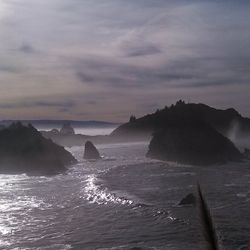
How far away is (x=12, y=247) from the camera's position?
4172 cm

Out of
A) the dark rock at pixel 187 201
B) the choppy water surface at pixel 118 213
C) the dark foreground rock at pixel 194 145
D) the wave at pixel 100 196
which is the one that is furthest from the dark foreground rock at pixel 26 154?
the dark rock at pixel 187 201

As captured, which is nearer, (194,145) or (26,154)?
(26,154)

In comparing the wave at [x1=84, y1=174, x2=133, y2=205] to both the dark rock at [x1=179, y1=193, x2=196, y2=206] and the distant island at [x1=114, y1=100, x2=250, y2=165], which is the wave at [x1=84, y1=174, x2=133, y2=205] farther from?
the distant island at [x1=114, y1=100, x2=250, y2=165]

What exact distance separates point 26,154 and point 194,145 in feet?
177

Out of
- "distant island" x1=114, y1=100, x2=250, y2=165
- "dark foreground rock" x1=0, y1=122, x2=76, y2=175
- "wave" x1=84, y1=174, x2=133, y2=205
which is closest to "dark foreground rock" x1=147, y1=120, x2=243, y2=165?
"distant island" x1=114, y1=100, x2=250, y2=165

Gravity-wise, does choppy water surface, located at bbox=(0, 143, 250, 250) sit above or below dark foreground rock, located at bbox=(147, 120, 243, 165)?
below

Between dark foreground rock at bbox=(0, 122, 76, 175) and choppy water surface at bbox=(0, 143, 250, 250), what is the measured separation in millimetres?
25435

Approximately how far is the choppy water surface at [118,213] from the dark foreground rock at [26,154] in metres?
25.4

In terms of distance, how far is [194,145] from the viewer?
13512 cm

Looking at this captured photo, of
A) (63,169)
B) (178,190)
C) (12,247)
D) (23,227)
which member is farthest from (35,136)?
(12,247)

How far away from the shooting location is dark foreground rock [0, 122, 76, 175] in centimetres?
12050

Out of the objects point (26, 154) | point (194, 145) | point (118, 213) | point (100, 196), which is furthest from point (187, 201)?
point (194, 145)

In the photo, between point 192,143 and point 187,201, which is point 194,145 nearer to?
point 192,143

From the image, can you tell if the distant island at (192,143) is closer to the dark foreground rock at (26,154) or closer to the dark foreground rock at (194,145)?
the dark foreground rock at (194,145)
